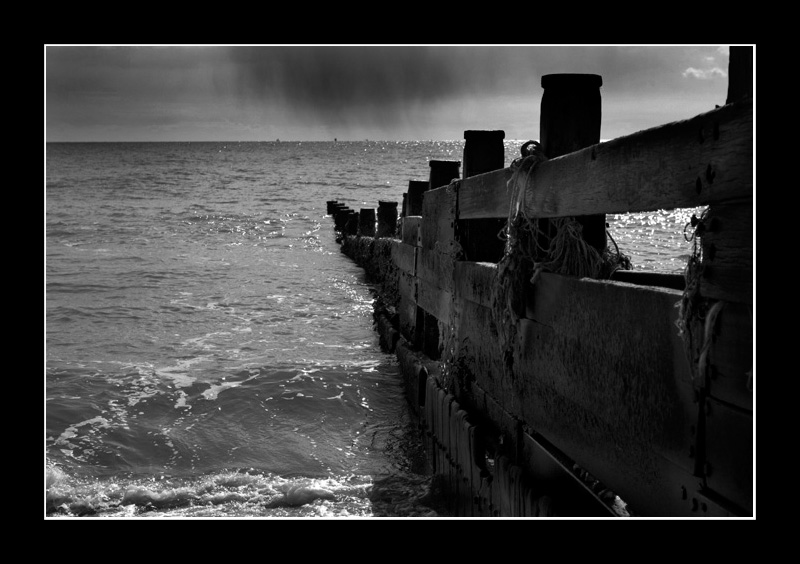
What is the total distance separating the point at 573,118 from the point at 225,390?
6116 mm

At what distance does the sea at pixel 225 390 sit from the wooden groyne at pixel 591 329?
608mm

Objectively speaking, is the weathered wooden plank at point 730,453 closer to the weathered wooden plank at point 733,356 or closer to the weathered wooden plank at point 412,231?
the weathered wooden plank at point 733,356

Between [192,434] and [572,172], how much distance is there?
5.24 meters

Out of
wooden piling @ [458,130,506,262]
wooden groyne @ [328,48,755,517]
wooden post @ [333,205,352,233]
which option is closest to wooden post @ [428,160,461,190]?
wooden groyne @ [328,48,755,517]

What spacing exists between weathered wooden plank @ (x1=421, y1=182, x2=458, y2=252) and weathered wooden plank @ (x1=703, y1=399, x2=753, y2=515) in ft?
12.1

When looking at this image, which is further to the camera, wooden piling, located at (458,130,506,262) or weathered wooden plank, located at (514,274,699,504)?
wooden piling, located at (458,130,506,262)

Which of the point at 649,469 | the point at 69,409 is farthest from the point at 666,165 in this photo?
the point at 69,409

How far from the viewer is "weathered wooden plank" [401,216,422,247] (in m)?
7.87

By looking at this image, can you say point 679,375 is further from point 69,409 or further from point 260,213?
point 260,213

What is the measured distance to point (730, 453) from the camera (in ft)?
7.76

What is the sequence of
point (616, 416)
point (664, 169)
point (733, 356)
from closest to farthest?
Result: point (733, 356) → point (664, 169) → point (616, 416)

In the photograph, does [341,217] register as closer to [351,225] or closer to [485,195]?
[351,225]

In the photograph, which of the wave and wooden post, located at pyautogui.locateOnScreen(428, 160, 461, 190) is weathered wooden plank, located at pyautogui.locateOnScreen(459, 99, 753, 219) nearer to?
the wave

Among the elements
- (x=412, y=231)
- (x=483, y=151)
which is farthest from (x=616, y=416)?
(x=412, y=231)
